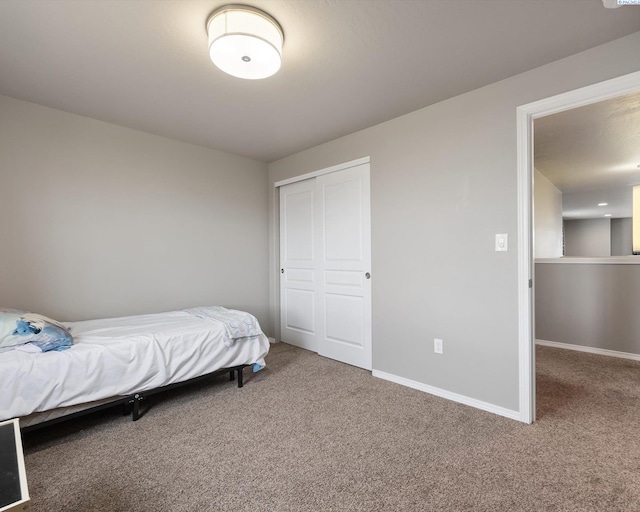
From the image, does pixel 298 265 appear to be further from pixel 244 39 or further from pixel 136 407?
pixel 244 39

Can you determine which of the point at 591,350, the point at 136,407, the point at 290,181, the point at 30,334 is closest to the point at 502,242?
the point at 290,181

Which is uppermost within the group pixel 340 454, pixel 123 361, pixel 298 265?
pixel 298 265

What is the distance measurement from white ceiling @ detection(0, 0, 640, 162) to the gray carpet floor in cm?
239

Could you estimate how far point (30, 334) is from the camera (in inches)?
76.9

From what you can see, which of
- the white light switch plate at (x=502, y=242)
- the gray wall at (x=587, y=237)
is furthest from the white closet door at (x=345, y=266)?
the gray wall at (x=587, y=237)

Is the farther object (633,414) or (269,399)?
(269,399)

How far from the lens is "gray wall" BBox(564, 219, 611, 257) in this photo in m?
9.65

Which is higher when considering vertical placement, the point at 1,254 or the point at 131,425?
the point at 1,254

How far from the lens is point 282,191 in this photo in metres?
4.27

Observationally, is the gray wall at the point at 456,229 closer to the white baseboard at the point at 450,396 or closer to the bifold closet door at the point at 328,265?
the white baseboard at the point at 450,396

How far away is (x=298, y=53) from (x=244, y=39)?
46 centimetres

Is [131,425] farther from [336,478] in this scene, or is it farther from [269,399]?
[336,478]

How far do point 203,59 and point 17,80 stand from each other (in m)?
1.43

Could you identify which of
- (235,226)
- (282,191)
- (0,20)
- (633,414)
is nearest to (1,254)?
(0,20)
